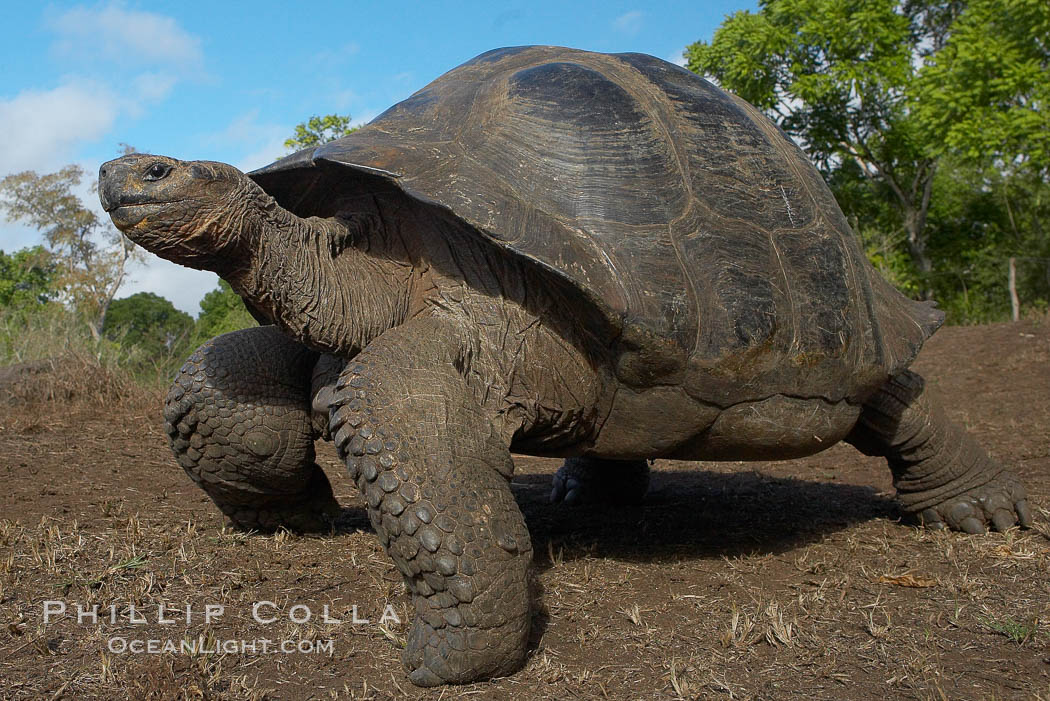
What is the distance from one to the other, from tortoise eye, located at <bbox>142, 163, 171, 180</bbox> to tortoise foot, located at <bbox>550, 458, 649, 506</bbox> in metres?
3.05

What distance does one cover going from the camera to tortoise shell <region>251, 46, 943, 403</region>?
2.80 metres

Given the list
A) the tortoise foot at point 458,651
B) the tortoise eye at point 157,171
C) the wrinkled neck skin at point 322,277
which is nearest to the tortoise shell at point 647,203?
the wrinkled neck skin at point 322,277

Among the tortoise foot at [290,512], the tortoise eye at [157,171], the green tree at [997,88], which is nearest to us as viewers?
the tortoise eye at [157,171]

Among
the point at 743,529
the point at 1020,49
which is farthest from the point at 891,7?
the point at 743,529

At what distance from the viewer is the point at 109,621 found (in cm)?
283

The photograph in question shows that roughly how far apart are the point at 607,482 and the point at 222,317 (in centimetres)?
1954

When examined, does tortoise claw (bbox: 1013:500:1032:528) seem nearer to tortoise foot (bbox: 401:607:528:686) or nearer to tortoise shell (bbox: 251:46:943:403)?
tortoise shell (bbox: 251:46:943:403)

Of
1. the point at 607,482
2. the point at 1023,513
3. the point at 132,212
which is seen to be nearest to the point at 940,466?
the point at 1023,513

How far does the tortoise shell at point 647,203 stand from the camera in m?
2.80

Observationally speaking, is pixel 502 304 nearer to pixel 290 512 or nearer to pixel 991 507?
pixel 290 512

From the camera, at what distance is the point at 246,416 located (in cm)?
348

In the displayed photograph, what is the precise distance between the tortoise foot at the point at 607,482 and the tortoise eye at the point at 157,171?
3.05 metres

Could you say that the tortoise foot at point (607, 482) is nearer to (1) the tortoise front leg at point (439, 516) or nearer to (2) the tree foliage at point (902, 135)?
(1) the tortoise front leg at point (439, 516)

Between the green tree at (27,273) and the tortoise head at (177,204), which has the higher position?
the green tree at (27,273)
